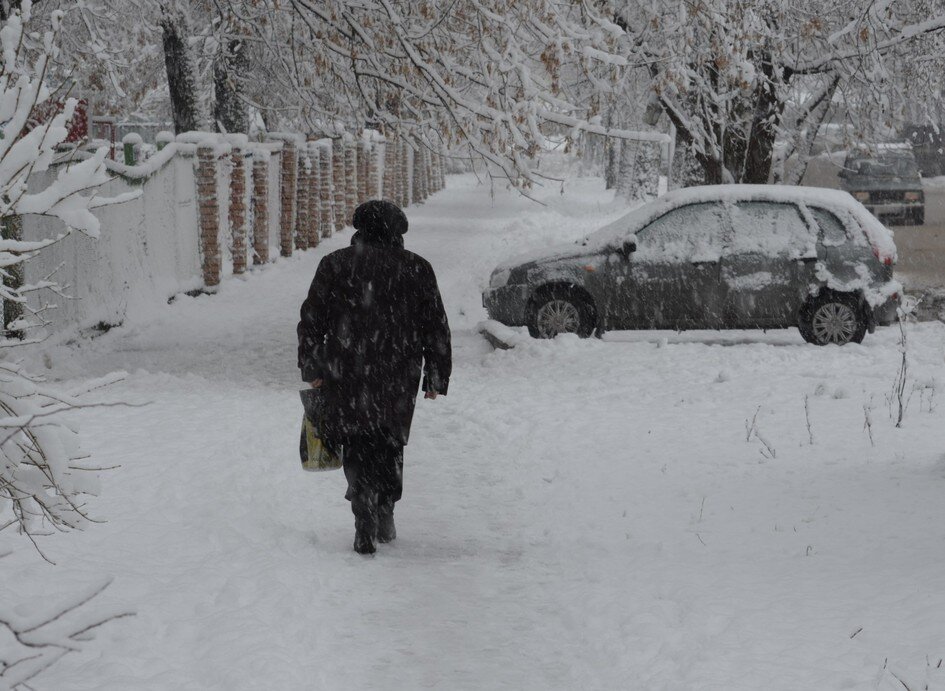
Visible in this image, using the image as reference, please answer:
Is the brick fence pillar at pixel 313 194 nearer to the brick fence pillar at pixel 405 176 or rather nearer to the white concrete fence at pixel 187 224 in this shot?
the white concrete fence at pixel 187 224

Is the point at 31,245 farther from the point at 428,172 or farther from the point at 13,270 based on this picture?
the point at 428,172

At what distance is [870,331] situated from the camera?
43.0 feet

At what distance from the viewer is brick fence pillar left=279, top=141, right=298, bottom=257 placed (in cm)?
2244

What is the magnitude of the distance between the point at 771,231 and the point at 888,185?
630 inches

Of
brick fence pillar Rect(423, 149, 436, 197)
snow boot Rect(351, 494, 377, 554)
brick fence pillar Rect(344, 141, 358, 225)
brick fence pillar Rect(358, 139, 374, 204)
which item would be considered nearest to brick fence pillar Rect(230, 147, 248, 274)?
brick fence pillar Rect(344, 141, 358, 225)

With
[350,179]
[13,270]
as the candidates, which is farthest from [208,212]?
[350,179]

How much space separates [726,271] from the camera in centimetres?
1301

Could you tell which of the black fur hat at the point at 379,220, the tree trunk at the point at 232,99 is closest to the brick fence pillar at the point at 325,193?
the tree trunk at the point at 232,99

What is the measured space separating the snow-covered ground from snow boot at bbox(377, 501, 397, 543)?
0.07 meters

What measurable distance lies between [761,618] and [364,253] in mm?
2674

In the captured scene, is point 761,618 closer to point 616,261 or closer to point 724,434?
point 724,434

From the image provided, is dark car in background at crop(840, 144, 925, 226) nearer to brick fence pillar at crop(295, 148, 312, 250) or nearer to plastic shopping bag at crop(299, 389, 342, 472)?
brick fence pillar at crop(295, 148, 312, 250)

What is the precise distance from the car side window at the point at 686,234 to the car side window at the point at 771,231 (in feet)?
0.56

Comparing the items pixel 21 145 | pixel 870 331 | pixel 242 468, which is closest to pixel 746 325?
pixel 870 331
